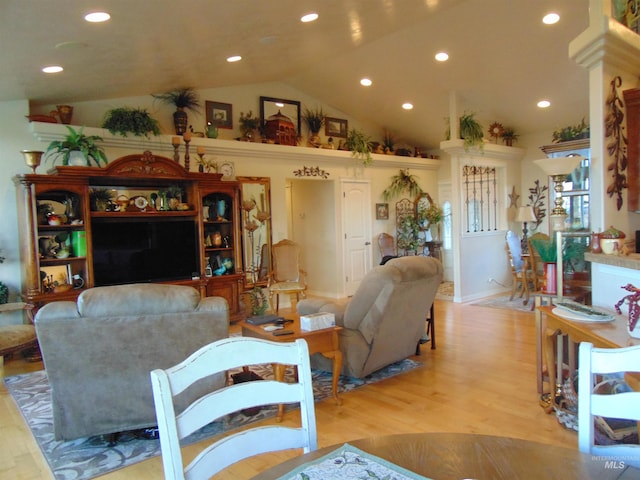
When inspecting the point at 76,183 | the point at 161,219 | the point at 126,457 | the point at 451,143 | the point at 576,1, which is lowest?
the point at 126,457

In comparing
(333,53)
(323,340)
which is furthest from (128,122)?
(323,340)

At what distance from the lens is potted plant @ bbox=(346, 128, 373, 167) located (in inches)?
320

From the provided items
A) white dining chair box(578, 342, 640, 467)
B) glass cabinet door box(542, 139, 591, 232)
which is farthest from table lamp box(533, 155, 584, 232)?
glass cabinet door box(542, 139, 591, 232)

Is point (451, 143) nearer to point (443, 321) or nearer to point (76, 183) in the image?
point (443, 321)

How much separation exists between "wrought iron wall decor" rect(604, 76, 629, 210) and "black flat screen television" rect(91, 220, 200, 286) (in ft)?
15.3

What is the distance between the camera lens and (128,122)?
5.55m

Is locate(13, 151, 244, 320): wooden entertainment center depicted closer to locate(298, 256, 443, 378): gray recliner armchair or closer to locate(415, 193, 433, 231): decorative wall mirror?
locate(298, 256, 443, 378): gray recliner armchair

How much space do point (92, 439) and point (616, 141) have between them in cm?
406

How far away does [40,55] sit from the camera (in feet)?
12.5

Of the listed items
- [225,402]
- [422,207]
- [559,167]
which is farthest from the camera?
[422,207]

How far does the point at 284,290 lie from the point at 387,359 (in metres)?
2.55

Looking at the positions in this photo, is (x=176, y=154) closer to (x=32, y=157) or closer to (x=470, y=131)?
(x=32, y=157)

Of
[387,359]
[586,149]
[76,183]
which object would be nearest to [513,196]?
[586,149]

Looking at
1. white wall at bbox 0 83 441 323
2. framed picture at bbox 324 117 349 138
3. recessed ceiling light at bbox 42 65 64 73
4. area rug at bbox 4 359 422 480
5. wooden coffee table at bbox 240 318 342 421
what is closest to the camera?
area rug at bbox 4 359 422 480
